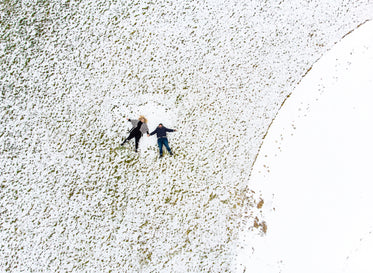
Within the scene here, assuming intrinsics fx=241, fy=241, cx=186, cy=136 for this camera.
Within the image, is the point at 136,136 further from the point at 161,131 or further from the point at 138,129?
the point at 161,131

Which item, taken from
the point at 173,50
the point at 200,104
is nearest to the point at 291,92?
the point at 200,104

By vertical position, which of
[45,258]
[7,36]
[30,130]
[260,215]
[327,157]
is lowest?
[45,258]

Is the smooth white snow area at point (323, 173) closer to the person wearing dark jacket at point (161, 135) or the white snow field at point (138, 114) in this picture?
the white snow field at point (138, 114)

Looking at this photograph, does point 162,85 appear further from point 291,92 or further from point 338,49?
point 338,49

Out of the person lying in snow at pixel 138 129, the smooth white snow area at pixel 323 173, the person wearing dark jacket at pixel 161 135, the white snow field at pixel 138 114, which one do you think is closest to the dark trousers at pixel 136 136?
the person lying in snow at pixel 138 129

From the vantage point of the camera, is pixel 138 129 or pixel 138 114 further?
pixel 138 114

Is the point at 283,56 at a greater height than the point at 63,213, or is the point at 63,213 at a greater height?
the point at 283,56

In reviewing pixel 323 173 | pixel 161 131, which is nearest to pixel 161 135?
pixel 161 131
